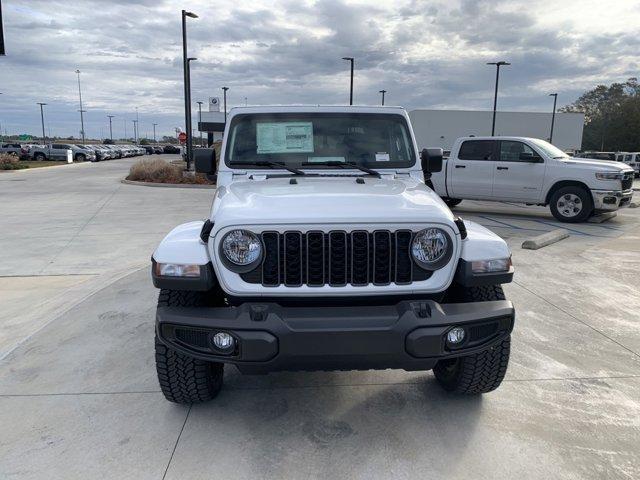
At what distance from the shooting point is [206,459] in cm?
273

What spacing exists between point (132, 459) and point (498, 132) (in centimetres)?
5528

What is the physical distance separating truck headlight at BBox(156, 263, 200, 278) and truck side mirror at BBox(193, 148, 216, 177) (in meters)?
1.76

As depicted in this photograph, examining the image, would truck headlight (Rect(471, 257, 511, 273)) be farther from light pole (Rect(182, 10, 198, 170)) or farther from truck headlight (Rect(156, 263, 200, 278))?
light pole (Rect(182, 10, 198, 170))

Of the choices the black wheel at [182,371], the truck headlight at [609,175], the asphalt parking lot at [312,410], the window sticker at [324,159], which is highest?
the window sticker at [324,159]

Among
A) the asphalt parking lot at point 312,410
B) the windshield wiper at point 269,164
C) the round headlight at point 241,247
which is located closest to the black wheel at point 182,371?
the asphalt parking lot at point 312,410

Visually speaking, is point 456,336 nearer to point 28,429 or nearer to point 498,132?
point 28,429

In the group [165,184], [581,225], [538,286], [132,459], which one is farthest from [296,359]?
[165,184]

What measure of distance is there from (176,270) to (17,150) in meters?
51.4

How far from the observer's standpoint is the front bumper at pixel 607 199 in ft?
34.5

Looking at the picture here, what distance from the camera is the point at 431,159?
4.16 meters

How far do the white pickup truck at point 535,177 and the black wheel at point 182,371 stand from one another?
9843 mm

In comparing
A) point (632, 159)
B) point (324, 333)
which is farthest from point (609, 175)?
point (632, 159)

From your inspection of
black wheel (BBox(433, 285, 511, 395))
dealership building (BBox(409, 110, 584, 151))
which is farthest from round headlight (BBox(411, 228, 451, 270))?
dealership building (BBox(409, 110, 584, 151))

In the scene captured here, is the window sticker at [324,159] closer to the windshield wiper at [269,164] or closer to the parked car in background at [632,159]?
the windshield wiper at [269,164]
